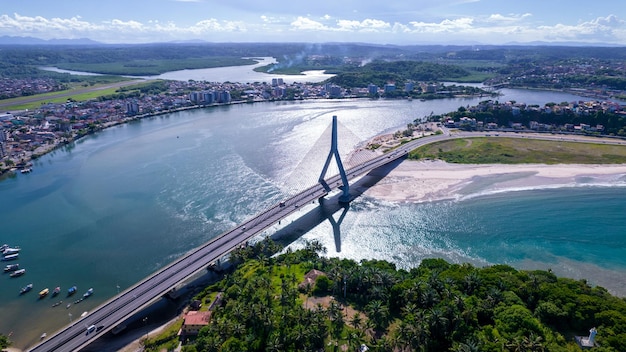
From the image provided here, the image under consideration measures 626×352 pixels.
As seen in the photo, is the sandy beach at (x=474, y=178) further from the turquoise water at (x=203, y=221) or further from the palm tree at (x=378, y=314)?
the palm tree at (x=378, y=314)

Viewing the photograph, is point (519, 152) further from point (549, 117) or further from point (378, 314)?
point (378, 314)

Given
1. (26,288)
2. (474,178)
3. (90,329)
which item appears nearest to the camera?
(90,329)

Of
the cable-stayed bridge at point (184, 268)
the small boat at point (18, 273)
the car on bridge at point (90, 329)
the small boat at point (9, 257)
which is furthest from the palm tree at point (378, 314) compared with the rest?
the small boat at point (9, 257)

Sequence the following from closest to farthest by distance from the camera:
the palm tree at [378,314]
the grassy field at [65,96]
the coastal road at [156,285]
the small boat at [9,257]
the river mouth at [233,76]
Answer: the palm tree at [378,314] < the coastal road at [156,285] < the small boat at [9,257] < the grassy field at [65,96] < the river mouth at [233,76]

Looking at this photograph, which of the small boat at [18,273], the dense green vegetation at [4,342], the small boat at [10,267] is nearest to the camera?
the dense green vegetation at [4,342]

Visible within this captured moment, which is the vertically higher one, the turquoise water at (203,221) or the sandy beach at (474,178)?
the sandy beach at (474,178)

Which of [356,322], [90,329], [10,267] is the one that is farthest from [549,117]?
[10,267]

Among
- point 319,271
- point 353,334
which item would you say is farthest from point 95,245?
point 353,334
